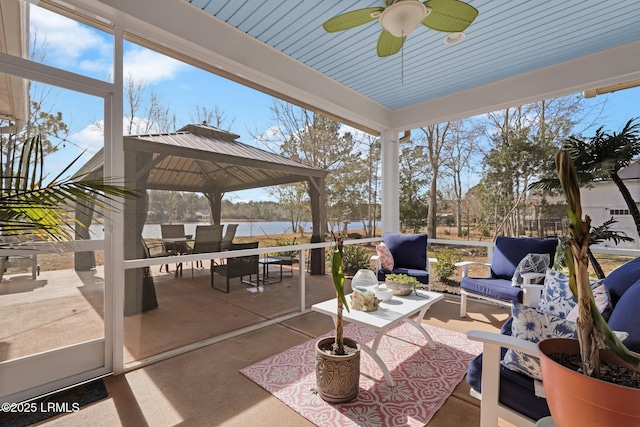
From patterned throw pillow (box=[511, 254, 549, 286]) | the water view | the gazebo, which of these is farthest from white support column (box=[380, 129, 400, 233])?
the gazebo

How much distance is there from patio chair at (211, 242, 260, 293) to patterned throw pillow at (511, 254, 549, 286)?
9.38ft

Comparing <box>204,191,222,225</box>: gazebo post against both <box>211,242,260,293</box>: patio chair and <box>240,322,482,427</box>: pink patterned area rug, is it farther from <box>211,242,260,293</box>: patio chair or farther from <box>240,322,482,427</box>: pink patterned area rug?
<box>240,322,482,427</box>: pink patterned area rug

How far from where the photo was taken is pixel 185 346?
2.79 metres

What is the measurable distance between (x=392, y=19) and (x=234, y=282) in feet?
8.99

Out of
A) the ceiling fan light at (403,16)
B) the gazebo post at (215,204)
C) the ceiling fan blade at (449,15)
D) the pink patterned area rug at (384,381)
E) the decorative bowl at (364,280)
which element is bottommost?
the pink patterned area rug at (384,381)

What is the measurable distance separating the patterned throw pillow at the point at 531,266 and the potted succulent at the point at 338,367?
232 cm

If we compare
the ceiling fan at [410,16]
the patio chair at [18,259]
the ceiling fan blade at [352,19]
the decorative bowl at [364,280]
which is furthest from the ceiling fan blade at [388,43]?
the patio chair at [18,259]

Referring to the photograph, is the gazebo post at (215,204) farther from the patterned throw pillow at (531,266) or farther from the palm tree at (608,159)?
the palm tree at (608,159)

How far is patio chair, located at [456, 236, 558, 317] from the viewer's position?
10.2 ft

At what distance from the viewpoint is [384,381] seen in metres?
2.26

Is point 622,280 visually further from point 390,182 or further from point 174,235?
point 390,182

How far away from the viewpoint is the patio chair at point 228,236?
3105 mm

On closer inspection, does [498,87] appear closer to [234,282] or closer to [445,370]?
[445,370]

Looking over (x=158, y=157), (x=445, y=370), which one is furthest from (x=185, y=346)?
(x=445, y=370)
